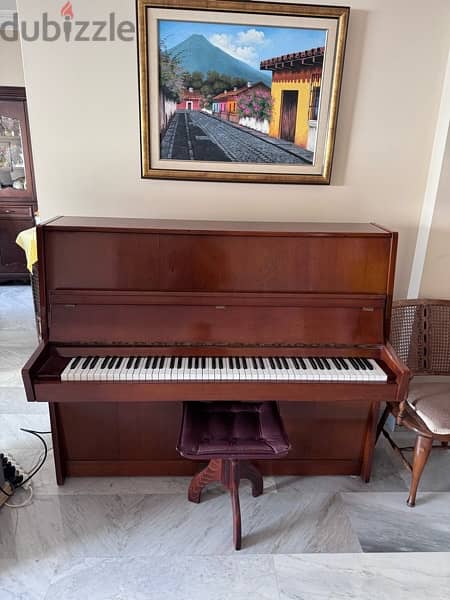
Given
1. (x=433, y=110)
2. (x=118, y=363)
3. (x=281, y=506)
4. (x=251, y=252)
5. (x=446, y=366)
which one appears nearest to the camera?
(x=118, y=363)

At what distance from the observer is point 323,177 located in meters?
2.01

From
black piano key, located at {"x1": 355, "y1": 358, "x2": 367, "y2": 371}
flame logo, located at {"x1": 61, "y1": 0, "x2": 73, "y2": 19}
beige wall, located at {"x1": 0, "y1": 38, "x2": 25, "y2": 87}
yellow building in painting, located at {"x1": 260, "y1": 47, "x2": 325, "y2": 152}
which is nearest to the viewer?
black piano key, located at {"x1": 355, "y1": 358, "x2": 367, "y2": 371}

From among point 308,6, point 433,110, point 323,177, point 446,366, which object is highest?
point 308,6

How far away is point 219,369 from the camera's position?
1.57 meters

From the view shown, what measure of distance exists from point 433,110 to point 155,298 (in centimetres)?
156

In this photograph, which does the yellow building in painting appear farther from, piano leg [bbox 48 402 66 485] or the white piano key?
piano leg [bbox 48 402 66 485]

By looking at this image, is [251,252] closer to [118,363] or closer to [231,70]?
[118,363]

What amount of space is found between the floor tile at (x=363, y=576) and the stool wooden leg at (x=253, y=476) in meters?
0.31

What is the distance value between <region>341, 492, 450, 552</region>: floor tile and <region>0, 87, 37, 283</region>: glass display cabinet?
4.07 meters

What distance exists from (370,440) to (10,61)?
4.73m

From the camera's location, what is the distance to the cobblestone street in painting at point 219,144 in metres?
1.93

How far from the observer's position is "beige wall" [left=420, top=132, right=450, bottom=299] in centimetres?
198

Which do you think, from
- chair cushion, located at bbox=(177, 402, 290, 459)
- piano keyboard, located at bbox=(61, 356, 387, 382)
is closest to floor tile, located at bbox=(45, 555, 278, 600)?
chair cushion, located at bbox=(177, 402, 290, 459)

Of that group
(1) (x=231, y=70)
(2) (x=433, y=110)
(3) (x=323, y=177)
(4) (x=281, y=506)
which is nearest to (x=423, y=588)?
(4) (x=281, y=506)
